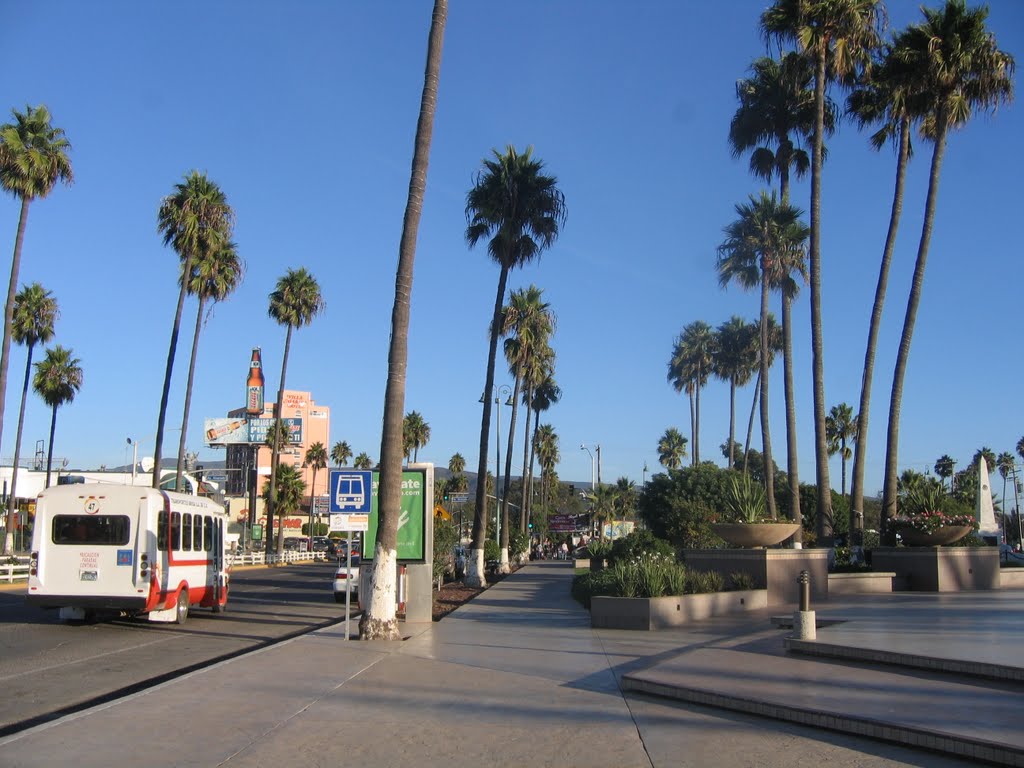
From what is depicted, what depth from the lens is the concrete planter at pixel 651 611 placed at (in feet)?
54.5

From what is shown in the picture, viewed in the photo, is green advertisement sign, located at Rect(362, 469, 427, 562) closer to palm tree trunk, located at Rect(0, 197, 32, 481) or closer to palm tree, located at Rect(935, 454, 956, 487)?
palm tree trunk, located at Rect(0, 197, 32, 481)

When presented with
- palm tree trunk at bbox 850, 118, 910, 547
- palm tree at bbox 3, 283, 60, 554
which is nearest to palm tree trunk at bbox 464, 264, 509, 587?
palm tree trunk at bbox 850, 118, 910, 547

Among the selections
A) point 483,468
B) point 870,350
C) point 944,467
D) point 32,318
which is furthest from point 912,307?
point 944,467

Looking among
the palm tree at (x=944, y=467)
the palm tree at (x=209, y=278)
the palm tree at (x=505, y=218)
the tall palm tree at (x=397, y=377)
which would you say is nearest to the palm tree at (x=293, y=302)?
the palm tree at (x=209, y=278)

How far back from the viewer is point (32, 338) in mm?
51719

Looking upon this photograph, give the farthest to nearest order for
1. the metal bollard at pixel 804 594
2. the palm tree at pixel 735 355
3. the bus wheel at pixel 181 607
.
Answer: the palm tree at pixel 735 355, the bus wheel at pixel 181 607, the metal bollard at pixel 804 594

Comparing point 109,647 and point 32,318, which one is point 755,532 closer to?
point 109,647

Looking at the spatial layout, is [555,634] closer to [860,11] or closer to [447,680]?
[447,680]

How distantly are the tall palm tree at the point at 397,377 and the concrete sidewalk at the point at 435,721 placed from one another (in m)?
1.70

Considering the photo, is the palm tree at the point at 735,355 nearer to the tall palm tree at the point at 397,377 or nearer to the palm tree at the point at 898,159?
the palm tree at the point at 898,159

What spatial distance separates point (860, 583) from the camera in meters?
22.4

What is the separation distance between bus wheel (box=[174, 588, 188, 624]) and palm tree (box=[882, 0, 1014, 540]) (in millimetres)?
17791

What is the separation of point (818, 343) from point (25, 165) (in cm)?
2973

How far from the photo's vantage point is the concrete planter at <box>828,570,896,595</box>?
2216cm
